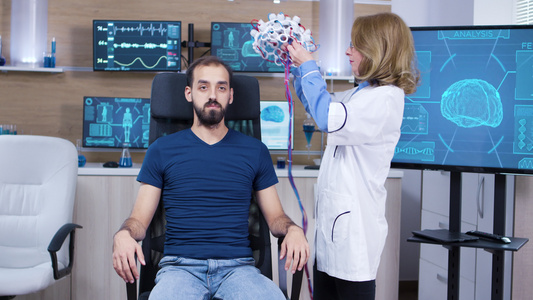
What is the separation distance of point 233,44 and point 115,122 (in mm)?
902

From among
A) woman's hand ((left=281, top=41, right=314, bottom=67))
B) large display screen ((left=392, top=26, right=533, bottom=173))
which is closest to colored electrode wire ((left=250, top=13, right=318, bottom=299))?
woman's hand ((left=281, top=41, right=314, bottom=67))

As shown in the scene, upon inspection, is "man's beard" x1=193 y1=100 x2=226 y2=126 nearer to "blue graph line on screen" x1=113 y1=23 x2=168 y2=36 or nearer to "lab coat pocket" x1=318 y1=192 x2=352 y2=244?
"lab coat pocket" x1=318 y1=192 x2=352 y2=244

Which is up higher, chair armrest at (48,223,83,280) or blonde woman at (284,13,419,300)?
blonde woman at (284,13,419,300)

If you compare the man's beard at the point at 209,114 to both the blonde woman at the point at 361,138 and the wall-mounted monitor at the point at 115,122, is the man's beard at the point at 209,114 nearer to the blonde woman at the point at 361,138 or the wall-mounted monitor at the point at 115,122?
the blonde woman at the point at 361,138

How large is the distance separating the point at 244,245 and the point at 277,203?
0.68 feet

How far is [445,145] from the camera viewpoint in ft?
7.14

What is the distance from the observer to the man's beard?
1.86 metres

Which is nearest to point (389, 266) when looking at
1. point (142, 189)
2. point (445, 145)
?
point (445, 145)

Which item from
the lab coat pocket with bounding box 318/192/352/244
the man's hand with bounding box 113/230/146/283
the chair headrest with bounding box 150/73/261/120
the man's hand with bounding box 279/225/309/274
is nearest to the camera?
the man's hand with bounding box 113/230/146/283

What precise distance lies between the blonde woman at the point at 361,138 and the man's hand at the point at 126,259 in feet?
2.10

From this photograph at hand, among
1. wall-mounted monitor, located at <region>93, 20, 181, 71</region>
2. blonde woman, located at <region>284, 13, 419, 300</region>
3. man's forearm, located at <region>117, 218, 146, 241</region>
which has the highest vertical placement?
wall-mounted monitor, located at <region>93, 20, 181, 71</region>

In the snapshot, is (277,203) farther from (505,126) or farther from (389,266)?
(389,266)

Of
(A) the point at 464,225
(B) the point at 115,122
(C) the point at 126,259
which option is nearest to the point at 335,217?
(C) the point at 126,259

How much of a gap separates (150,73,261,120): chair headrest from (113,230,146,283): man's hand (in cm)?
61
